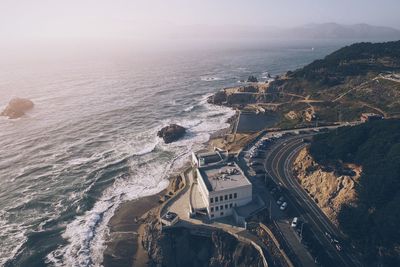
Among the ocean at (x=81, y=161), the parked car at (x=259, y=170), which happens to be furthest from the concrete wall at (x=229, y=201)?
the ocean at (x=81, y=161)

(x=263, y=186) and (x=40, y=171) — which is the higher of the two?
(x=263, y=186)

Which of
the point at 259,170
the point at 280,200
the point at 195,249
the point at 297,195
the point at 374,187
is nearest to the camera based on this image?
the point at 374,187

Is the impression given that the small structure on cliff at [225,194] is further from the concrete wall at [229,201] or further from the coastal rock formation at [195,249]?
the coastal rock formation at [195,249]

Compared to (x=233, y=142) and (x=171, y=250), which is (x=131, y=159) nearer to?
(x=233, y=142)

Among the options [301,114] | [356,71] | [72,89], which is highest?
[356,71]

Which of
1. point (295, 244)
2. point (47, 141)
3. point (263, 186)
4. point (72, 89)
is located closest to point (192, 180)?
point (263, 186)

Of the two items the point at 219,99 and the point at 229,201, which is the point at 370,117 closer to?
the point at 229,201

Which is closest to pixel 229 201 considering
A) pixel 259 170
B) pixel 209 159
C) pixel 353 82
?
pixel 209 159
